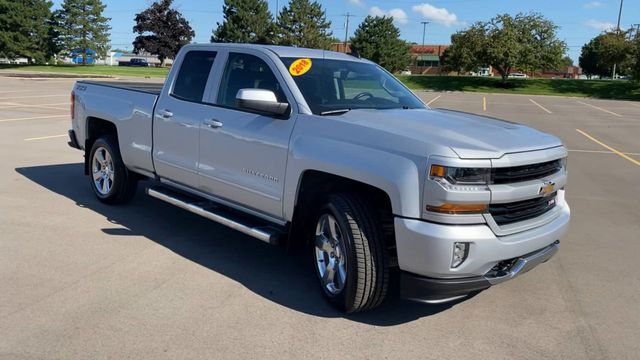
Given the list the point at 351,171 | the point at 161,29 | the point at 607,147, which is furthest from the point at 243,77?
the point at 161,29

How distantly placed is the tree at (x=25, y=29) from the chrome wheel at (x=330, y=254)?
67.4 m

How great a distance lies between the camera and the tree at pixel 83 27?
67312 millimetres

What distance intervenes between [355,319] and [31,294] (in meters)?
2.39

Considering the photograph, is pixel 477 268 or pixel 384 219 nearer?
pixel 477 268

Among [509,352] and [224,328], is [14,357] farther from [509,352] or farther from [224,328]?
[509,352]

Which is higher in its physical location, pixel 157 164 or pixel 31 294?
pixel 157 164

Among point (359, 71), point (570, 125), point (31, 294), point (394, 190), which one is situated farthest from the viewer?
point (570, 125)

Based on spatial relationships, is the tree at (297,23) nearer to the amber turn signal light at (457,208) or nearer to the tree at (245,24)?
the tree at (245,24)

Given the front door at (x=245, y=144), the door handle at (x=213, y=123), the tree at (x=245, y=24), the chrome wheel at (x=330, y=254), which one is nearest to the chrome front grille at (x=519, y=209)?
the chrome wheel at (x=330, y=254)

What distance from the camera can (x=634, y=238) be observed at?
19.8 ft

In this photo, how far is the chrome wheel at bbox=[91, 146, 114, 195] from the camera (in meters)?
6.57

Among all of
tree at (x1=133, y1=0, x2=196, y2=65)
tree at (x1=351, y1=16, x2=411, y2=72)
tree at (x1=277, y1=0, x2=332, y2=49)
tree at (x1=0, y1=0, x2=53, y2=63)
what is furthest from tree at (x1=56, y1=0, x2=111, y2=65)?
tree at (x1=351, y1=16, x2=411, y2=72)

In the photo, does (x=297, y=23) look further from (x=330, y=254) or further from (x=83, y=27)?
(x=330, y=254)

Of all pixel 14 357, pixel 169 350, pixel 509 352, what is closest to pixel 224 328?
pixel 169 350
